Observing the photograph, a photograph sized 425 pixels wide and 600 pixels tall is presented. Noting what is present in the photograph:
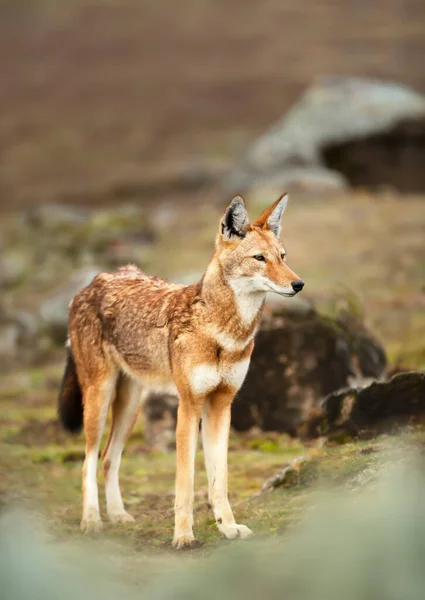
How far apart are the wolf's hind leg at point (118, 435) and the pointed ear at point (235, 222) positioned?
186cm

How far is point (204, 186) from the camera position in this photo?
26.8 meters

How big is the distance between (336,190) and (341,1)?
15.6 meters

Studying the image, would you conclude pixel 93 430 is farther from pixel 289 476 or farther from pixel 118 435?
pixel 289 476

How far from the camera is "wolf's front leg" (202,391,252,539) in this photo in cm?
714

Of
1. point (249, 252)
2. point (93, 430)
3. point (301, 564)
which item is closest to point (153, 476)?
point (93, 430)

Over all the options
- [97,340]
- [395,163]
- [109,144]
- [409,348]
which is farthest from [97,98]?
[97,340]

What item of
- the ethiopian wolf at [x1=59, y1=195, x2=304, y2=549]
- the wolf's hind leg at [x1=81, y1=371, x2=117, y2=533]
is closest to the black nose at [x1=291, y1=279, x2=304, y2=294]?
the ethiopian wolf at [x1=59, y1=195, x2=304, y2=549]

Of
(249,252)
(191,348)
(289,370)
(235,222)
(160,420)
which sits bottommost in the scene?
(160,420)

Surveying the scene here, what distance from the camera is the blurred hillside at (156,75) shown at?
99.6ft

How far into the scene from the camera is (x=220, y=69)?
3506cm

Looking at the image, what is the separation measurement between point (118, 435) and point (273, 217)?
2397mm

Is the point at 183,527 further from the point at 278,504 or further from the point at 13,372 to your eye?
the point at 13,372

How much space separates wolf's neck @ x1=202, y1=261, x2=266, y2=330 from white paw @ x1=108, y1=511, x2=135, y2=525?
2076 mm

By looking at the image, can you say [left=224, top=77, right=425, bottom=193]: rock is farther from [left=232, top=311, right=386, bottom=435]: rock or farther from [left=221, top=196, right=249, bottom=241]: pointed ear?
[left=221, top=196, right=249, bottom=241]: pointed ear
